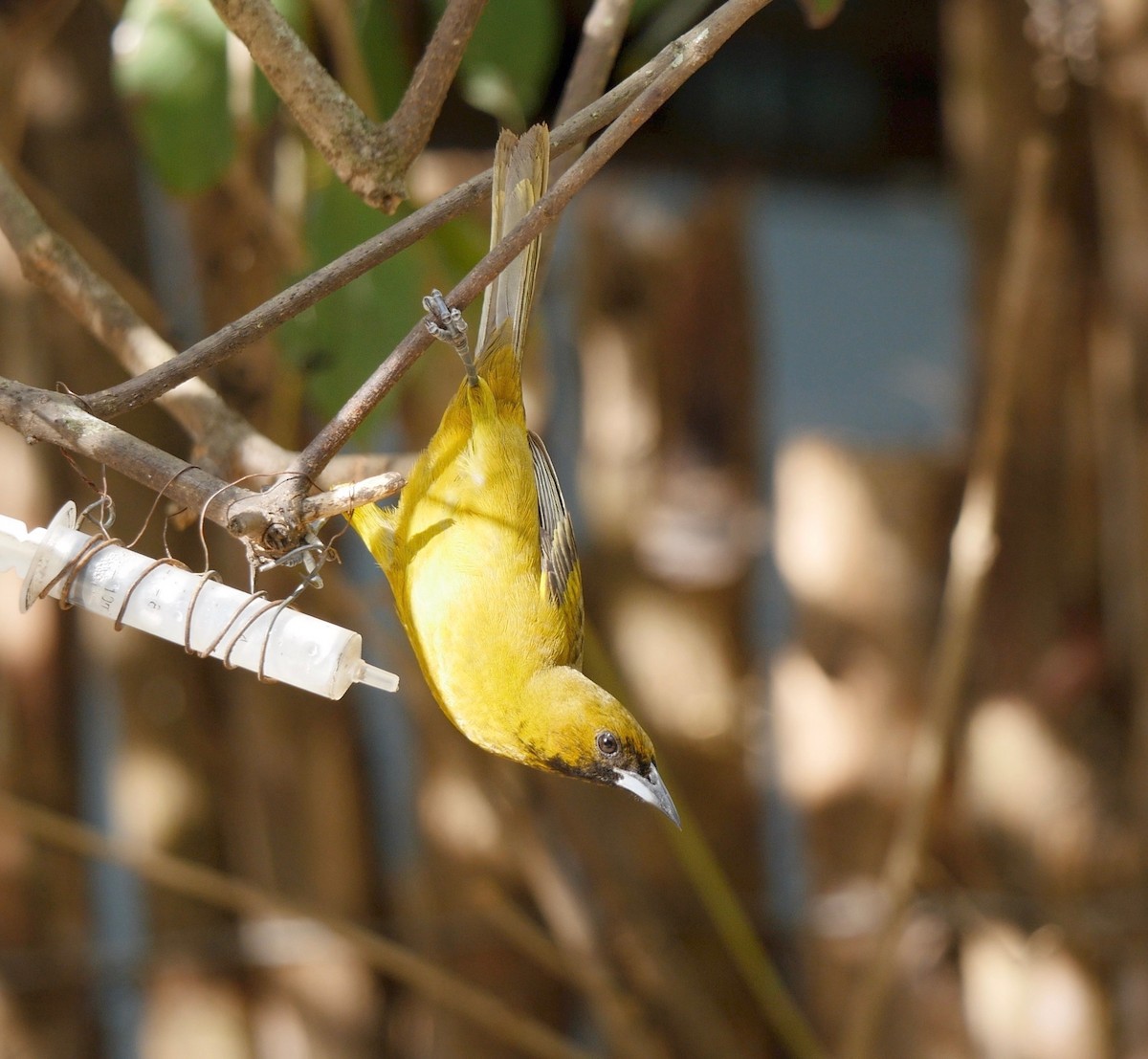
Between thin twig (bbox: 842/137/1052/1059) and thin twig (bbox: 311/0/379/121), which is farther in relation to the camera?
thin twig (bbox: 842/137/1052/1059)

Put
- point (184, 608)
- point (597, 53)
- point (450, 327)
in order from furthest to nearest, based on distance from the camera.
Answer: point (597, 53), point (450, 327), point (184, 608)

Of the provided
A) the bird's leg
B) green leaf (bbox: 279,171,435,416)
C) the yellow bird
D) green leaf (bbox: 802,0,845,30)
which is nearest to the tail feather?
the yellow bird

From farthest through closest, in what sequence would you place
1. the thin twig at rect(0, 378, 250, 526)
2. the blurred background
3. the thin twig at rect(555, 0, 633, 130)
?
the blurred background < the thin twig at rect(555, 0, 633, 130) < the thin twig at rect(0, 378, 250, 526)

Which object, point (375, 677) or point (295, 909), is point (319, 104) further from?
point (295, 909)

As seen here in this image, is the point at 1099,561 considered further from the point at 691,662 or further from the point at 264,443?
the point at 264,443

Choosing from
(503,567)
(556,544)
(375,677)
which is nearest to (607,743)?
(503,567)

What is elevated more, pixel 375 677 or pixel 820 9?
pixel 820 9

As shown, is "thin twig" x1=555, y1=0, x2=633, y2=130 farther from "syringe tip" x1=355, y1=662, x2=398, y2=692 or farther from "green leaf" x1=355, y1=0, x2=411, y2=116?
"syringe tip" x1=355, y1=662, x2=398, y2=692
